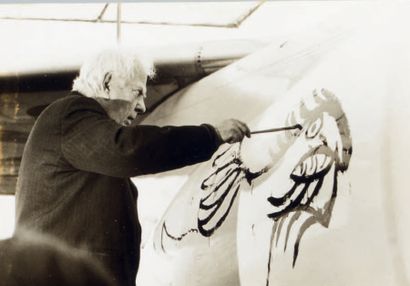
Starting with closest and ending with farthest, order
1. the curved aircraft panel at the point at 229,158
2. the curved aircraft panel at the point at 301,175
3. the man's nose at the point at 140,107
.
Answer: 1. the curved aircraft panel at the point at 301,175
2. the curved aircraft panel at the point at 229,158
3. the man's nose at the point at 140,107

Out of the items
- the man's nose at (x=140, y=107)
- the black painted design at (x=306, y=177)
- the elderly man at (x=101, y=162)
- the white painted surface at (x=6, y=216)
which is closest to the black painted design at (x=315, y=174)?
the black painted design at (x=306, y=177)

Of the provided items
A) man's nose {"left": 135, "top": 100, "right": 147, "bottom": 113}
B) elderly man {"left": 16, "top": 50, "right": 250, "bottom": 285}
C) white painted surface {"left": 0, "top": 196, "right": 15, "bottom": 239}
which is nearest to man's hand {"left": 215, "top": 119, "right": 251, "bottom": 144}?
elderly man {"left": 16, "top": 50, "right": 250, "bottom": 285}

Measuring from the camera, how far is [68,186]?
3.17 feet

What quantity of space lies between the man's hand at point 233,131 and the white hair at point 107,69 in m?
0.17

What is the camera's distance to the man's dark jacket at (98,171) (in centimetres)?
93

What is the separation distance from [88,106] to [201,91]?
0.18m

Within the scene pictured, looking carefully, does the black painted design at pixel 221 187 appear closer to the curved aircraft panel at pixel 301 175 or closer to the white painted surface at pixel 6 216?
the curved aircraft panel at pixel 301 175

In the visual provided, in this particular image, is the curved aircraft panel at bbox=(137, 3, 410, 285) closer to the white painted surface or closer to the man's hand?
the man's hand

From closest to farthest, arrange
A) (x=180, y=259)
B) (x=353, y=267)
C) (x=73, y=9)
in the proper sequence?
(x=353, y=267) < (x=180, y=259) < (x=73, y=9)

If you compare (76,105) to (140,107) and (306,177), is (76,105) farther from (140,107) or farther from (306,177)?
(306,177)

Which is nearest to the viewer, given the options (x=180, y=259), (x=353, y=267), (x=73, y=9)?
(x=353, y=267)

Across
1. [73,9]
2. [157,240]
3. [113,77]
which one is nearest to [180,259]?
[157,240]

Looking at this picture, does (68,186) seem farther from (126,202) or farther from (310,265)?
(310,265)

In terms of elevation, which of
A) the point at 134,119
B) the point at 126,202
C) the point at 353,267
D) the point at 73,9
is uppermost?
the point at 73,9
